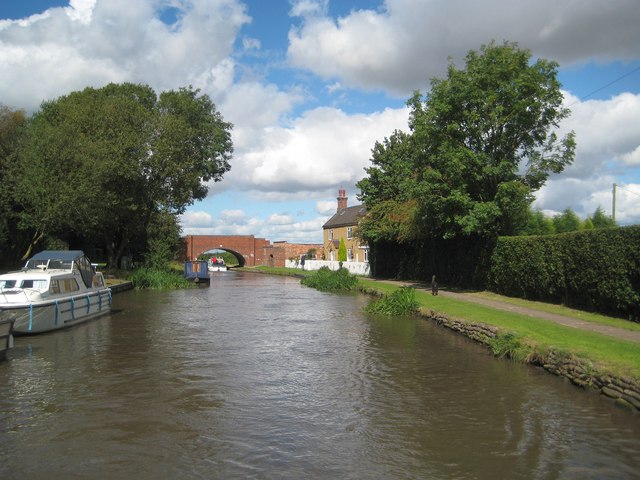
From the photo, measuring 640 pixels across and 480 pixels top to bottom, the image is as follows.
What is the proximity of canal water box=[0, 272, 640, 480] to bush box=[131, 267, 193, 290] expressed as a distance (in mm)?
22715

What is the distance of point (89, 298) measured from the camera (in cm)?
2133

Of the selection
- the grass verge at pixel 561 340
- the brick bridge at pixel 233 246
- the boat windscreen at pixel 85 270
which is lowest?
the grass verge at pixel 561 340

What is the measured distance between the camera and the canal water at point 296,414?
7.01m

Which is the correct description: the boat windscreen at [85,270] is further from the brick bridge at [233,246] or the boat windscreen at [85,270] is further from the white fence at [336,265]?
the brick bridge at [233,246]

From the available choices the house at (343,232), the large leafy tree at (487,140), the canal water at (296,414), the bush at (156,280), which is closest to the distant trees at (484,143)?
the large leafy tree at (487,140)

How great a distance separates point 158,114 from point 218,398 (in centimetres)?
3338

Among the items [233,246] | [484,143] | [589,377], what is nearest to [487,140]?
[484,143]

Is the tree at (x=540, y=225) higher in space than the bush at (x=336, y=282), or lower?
higher

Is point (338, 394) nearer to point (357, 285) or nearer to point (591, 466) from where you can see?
point (591, 466)

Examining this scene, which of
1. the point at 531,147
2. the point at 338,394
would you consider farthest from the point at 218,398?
the point at 531,147

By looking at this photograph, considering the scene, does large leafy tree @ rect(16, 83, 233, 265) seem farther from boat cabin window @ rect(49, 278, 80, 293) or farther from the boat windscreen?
boat cabin window @ rect(49, 278, 80, 293)

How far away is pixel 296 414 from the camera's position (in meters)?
9.14

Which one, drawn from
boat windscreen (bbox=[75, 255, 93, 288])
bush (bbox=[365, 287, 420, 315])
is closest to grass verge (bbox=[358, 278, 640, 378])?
bush (bbox=[365, 287, 420, 315])

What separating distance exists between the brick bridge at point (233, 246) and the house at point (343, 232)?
703 inches
